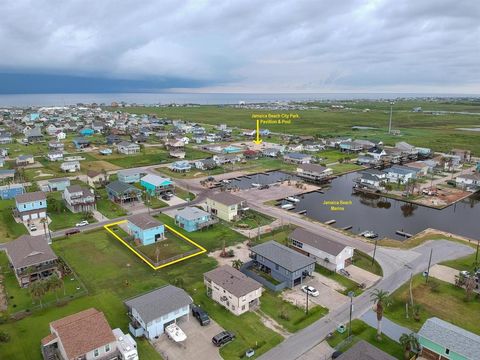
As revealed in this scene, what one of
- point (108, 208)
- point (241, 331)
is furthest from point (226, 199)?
point (241, 331)

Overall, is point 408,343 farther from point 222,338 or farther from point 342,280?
point 222,338

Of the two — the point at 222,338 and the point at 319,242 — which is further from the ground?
the point at 319,242

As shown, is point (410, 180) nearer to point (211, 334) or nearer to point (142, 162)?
point (211, 334)

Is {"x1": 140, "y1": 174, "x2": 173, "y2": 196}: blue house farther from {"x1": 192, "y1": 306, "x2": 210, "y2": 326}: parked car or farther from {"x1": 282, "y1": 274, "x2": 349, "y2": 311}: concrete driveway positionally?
{"x1": 282, "y1": 274, "x2": 349, "y2": 311}: concrete driveway

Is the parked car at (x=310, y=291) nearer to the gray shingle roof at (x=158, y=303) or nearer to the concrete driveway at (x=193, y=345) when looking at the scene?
the concrete driveway at (x=193, y=345)

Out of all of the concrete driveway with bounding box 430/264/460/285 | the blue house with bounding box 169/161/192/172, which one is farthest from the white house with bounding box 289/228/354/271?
the blue house with bounding box 169/161/192/172

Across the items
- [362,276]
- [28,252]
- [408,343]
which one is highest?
[28,252]

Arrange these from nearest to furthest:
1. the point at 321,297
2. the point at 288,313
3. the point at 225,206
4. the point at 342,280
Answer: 1. the point at 288,313
2. the point at 321,297
3. the point at 342,280
4. the point at 225,206
